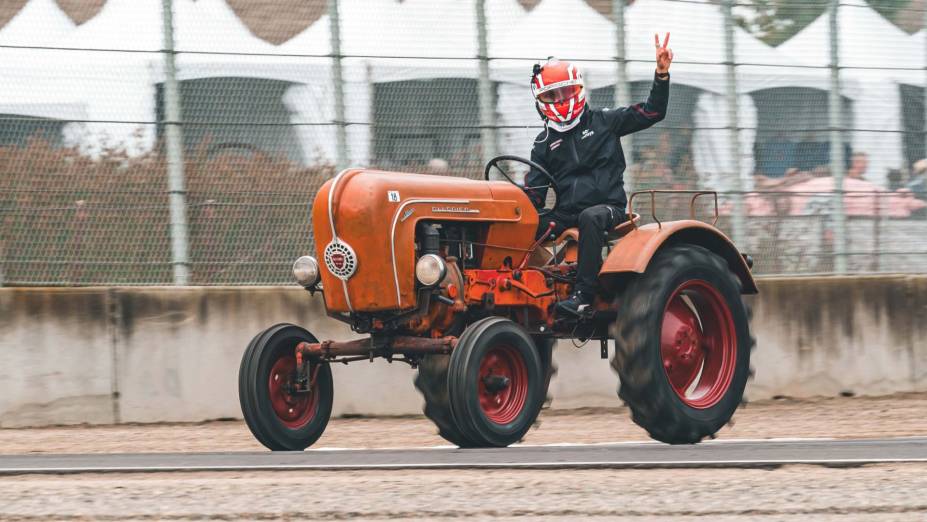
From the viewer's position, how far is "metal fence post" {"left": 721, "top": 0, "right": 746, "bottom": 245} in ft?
40.3

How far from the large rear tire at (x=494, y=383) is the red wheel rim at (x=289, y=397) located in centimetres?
118

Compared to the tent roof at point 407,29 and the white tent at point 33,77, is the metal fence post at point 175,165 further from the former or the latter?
the tent roof at point 407,29

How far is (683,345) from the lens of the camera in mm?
8422

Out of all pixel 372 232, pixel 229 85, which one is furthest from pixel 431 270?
pixel 229 85

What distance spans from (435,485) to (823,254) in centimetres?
769

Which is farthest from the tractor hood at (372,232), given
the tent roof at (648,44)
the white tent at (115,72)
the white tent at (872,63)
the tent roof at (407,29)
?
the white tent at (872,63)

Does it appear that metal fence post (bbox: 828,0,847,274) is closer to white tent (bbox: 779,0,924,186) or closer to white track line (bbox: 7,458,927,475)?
white tent (bbox: 779,0,924,186)

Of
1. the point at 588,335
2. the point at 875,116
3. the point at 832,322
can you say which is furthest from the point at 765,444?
the point at 875,116

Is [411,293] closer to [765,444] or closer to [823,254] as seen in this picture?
[765,444]

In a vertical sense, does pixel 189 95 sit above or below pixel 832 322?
above

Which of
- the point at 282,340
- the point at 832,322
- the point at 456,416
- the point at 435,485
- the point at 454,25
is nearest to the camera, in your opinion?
the point at 435,485

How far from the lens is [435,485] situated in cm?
561

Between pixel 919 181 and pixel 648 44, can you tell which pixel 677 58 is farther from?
pixel 919 181

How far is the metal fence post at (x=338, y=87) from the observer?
11.3 meters
